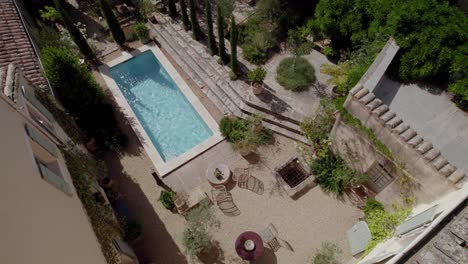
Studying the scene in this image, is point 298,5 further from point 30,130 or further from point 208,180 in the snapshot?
point 30,130

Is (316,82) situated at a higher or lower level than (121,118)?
lower

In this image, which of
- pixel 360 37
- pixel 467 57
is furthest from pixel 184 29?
pixel 467 57

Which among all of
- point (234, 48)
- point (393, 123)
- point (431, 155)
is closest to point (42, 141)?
point (234, 48)

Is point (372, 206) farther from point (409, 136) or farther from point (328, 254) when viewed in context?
point (409, 136)

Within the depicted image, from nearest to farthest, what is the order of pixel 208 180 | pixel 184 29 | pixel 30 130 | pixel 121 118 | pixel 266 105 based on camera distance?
pixel 30 130, pixel 208 180, pixel 266 105, pixel 121 118, pixel 184 29

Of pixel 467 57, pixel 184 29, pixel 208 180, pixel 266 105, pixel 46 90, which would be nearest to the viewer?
pixel 467 57
